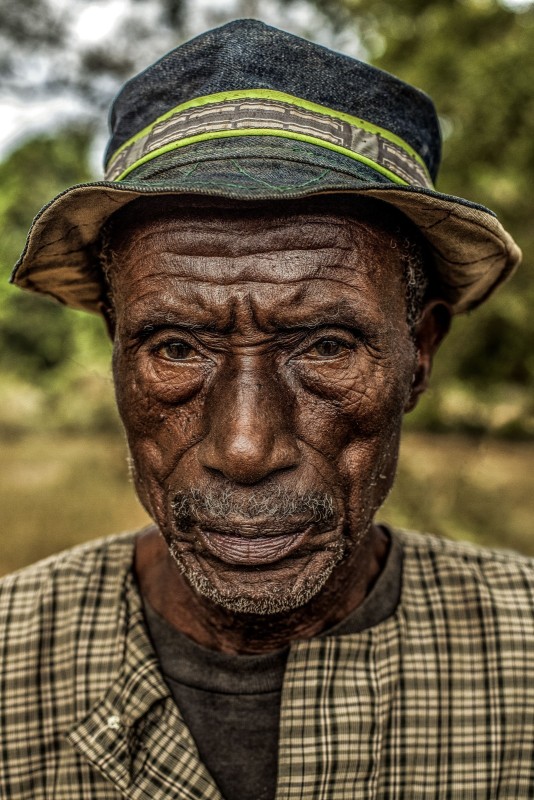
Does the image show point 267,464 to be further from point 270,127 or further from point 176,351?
point 270,127

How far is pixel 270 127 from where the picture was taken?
1.69 metres

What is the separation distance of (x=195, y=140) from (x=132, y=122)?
0.27 metres

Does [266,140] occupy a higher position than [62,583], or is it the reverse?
[266,140]

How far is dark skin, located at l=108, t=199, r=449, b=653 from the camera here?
1678 mm

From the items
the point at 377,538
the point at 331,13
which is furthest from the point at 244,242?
the point at 331,13

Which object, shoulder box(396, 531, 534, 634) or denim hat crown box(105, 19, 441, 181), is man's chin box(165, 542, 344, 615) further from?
denim hat crown box(105, 19, 441, 181)

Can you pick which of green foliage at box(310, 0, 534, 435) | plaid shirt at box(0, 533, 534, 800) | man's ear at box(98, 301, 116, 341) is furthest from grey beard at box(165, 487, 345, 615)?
green foliage at box(310, 0, 534, 435)

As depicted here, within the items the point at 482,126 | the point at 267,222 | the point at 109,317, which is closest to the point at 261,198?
the point at 267,222

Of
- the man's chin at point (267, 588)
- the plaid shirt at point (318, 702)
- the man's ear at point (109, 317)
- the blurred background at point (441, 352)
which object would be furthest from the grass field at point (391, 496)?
the man's chin at point (267, 588)

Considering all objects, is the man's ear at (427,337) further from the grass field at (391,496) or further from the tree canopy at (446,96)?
the grass field at (391,496)

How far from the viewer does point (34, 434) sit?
1132 centimetres

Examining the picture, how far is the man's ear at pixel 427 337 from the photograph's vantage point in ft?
6.93

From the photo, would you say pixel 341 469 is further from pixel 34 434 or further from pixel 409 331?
pixel 34 434

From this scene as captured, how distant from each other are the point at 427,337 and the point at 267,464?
76 centimetres
